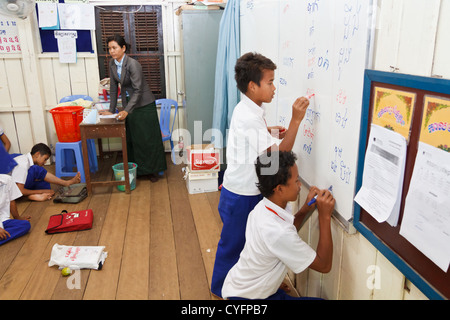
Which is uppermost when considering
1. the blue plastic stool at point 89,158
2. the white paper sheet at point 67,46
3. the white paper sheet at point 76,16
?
the white paper sheet at point 76,16

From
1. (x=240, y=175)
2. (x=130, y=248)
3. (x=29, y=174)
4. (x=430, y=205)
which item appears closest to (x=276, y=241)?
(x=240, y=175)

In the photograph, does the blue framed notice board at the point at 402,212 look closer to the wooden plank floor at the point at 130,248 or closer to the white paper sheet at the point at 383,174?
the white paper sheet at the point at 383,174

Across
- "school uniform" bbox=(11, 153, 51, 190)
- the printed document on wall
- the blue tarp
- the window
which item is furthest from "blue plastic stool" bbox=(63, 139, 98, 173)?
the printed document on wall

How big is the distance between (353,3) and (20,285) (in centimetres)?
235

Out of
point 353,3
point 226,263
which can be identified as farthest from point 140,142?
point 353,3

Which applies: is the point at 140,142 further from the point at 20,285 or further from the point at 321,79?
the point at 321,79

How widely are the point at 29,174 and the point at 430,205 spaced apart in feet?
11.5

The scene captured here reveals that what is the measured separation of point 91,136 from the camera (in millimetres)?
3633

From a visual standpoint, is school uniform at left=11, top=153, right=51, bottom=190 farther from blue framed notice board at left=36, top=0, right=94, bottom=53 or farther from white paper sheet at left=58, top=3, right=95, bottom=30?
white paper sheet at left=58, top=3, right=95, bottom=30

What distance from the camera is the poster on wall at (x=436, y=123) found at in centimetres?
88

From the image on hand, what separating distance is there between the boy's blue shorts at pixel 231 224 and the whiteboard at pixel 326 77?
320 mm

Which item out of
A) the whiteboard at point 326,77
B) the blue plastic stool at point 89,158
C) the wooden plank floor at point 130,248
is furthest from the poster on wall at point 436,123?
the blue plastic stool at point 89,158

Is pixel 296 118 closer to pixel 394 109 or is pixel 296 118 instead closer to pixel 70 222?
pixel 394 109

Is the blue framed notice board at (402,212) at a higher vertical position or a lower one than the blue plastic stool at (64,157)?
higher
